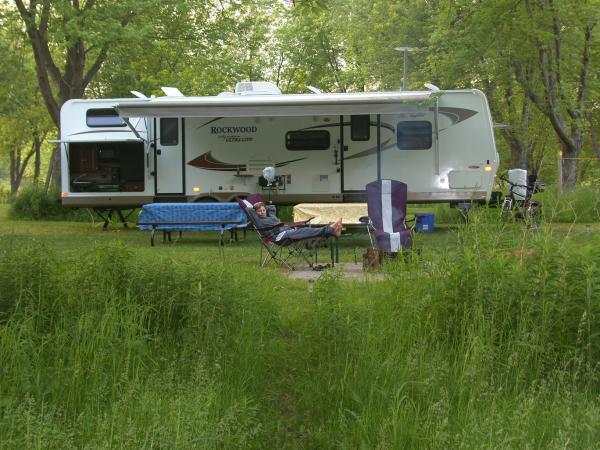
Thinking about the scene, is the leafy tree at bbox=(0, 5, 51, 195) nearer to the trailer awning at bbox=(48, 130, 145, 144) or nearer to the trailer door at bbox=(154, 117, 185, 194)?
the trailer awning at bbox=(48, 130, 145, 144)

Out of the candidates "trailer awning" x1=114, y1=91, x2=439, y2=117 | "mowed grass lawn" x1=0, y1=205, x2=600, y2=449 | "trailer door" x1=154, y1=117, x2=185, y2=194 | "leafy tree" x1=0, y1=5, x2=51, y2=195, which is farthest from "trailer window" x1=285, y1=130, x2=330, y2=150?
"mowed grass lawn" x1=0, y1=205, x2=600, y2=449

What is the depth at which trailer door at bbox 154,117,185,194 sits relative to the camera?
14445 mm

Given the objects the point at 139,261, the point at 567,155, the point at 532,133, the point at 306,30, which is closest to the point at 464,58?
the point at 567,155

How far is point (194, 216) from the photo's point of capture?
12.3 meters

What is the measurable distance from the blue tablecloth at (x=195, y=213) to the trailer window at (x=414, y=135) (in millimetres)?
3734

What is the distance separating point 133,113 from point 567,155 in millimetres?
12810

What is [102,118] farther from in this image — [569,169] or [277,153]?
[569,169]

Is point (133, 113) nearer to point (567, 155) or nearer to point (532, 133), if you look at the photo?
point (567, 155)

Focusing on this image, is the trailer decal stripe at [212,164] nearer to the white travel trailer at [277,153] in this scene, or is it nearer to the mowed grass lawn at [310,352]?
the white travel trailer at [277,153]

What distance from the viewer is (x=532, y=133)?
3052cm

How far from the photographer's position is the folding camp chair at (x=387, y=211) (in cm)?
882

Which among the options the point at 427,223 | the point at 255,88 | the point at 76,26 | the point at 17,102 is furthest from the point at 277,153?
the point at 17,102

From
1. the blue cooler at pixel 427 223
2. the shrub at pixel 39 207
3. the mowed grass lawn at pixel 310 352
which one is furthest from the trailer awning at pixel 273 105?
the mowed grass lawn at pixel 310 352

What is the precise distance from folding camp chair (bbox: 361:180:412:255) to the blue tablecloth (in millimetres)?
3492
